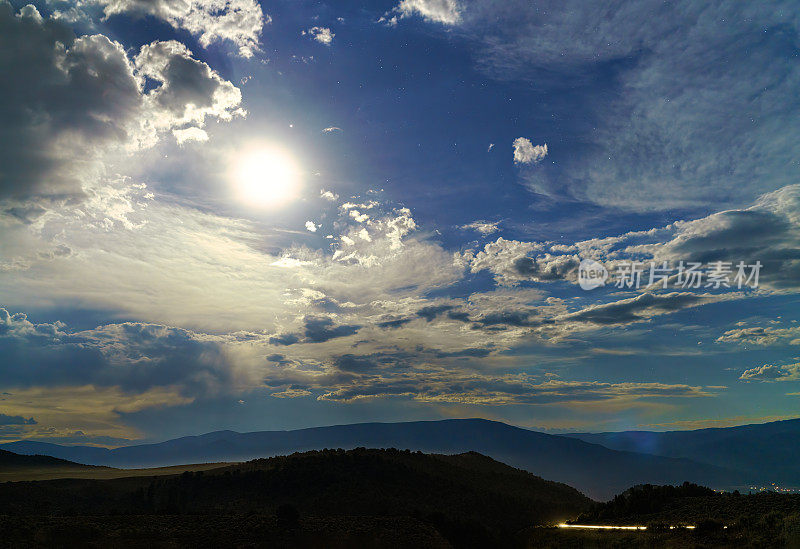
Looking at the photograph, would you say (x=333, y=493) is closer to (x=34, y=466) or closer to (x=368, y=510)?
(x=368, y=510)

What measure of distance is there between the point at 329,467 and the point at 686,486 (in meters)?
54.2

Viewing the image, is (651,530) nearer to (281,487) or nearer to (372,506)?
(372,506)

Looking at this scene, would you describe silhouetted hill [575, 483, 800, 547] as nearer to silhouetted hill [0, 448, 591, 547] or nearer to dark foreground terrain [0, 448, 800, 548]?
dark foreground terrain [0, 448, 800, 548]

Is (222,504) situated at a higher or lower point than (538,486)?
higher

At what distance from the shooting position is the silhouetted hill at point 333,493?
55.9 meters

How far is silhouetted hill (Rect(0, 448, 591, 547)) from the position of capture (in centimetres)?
5588

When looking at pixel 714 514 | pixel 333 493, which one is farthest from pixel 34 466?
pixel 714 514

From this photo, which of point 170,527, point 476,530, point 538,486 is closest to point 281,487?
point 476,530

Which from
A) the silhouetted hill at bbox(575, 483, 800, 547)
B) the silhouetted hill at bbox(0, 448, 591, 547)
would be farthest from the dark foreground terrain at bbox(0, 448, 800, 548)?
the silhouetted hill at bbox(0, 448, 591, 547)

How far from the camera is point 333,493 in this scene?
221 feet

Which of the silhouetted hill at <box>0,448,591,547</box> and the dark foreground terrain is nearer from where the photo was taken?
the dark foreground terrain

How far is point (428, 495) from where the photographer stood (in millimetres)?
72188

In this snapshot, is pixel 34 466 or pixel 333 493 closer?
pixel 333 493

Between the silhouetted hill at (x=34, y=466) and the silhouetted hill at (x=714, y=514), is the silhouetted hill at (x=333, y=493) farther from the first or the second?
the silhouetted hill at (x=34, y=466)
